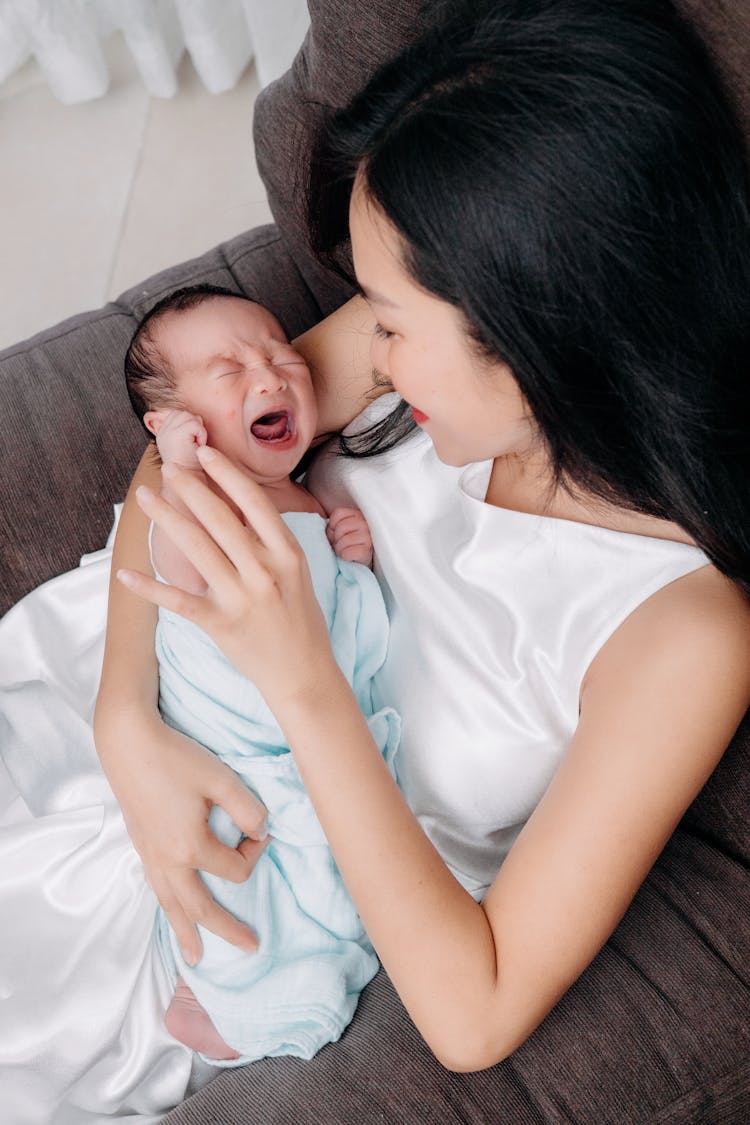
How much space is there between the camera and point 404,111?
97cm

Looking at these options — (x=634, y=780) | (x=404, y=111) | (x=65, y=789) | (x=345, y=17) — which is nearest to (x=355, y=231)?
(x=404, y=111)

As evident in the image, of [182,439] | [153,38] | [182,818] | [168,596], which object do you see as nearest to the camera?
[168,596]

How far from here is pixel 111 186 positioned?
113 inches

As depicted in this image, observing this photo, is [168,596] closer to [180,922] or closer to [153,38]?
[180,922]

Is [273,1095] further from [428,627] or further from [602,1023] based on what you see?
[428,627]

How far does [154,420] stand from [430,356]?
Answer: 52cm

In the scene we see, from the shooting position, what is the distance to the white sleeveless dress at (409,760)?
1154 millimetres

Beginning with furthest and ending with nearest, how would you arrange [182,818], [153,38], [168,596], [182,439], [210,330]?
[153,38]
[210,330]
[182,439]
[182,818]
[168,596]

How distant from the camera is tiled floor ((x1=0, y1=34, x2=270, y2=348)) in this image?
271cm

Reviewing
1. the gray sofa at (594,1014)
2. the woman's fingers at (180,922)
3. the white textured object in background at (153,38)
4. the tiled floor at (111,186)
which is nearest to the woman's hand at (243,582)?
the woman's fingers at (180,922)

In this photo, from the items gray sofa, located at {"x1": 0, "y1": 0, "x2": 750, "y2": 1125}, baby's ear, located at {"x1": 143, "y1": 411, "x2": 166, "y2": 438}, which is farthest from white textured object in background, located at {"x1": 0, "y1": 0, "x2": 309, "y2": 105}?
baby's ear, located at {"x1": 143, "y1": 411, "x2": 166, "y2": 438}

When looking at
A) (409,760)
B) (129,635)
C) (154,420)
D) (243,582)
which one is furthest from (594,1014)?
(154,420)

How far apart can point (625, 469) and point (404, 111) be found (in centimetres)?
A: 38

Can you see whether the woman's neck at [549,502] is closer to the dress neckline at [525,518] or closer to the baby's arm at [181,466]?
the dress neckline at [525,518]
